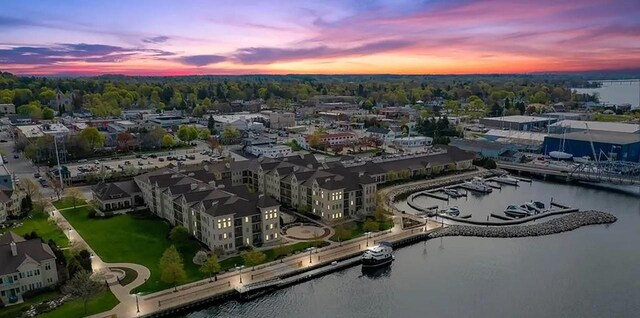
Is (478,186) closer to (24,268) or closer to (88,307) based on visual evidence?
(88,307)

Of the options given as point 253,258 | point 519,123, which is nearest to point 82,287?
point 253,258

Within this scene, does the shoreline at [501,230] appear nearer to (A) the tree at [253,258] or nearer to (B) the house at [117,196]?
(A) the tree at [253,258]

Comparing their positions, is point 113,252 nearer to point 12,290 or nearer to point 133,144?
point 12,290

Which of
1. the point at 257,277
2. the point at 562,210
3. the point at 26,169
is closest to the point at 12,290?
the point at 257,277

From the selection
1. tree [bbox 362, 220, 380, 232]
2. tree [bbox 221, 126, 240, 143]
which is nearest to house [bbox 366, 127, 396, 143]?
tree [bbox 221, 126, 240, 143]

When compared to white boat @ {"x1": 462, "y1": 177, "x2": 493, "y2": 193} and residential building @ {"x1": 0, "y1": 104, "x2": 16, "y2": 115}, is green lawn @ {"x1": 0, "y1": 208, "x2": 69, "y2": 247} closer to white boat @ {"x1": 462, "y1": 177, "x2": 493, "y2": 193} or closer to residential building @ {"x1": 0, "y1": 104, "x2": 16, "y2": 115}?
white boat @ {"x1": 462, "y1": 177, "x2": 493, "y2": 193}

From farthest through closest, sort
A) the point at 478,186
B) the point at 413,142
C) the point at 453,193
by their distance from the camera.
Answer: the point at 413,142, the point at 478,186, the point at 453,193
